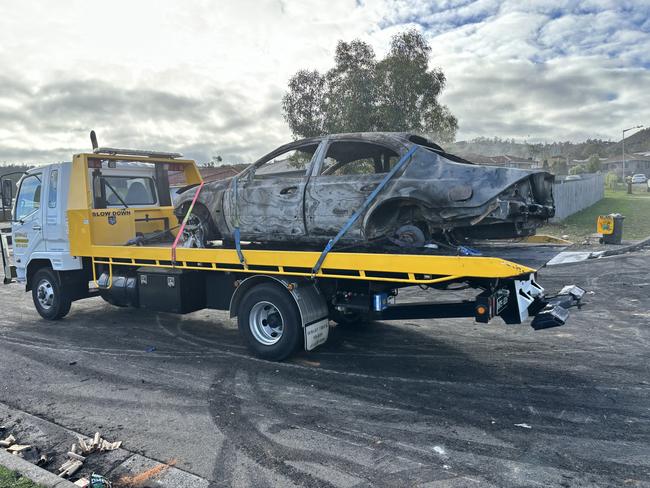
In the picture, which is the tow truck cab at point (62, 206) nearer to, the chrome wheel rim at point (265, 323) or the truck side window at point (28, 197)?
the truck side window at point (28, 197)

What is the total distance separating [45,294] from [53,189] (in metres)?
1.76

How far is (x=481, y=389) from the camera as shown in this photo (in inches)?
189

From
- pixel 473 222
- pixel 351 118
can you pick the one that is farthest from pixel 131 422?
pixel 351 118

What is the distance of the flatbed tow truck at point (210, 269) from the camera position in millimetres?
4750

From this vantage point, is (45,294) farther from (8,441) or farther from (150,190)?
(8,441)

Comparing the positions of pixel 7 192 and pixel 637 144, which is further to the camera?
pixel 637 144

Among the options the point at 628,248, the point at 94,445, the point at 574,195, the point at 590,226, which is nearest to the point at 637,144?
the point at 574,195

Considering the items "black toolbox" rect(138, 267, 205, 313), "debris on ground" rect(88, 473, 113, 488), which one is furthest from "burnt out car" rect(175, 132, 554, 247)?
"debris on ground" rect(88, 473, 113, 488)

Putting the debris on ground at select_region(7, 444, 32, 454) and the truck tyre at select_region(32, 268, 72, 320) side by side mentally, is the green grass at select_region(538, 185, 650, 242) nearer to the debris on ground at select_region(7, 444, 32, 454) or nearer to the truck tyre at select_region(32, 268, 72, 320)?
the truck tyre at select_region(32, 268, 72, 320)

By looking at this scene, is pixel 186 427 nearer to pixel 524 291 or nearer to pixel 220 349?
pixel 220 349

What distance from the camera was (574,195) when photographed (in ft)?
78.6

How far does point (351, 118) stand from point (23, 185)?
8954 mm

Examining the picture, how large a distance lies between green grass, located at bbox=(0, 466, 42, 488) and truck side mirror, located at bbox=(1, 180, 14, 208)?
5883 mm

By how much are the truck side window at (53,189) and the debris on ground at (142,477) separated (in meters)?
5.62
